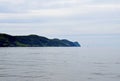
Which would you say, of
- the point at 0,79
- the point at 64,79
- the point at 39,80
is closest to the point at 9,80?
the point at 0,79

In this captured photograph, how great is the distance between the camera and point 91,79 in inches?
2298

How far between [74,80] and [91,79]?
4.12 meters

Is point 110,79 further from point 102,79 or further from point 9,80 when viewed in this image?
point 9,80

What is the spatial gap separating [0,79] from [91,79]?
58.1 ft

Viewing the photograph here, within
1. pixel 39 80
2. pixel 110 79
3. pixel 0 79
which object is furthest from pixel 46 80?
pixel 110 79

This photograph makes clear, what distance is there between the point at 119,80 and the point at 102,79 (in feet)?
11.1

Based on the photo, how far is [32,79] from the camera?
5700 centimetres

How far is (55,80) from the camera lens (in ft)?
182

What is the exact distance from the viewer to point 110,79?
58.5 metres

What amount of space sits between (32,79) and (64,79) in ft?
20.3

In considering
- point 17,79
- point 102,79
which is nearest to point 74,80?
point 102,79

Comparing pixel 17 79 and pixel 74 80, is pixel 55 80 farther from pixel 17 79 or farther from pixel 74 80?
pixel 17 79

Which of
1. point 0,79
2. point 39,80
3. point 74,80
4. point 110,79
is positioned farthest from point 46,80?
point 110,79

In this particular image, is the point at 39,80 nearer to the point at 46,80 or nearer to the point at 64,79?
the point at 46,80
